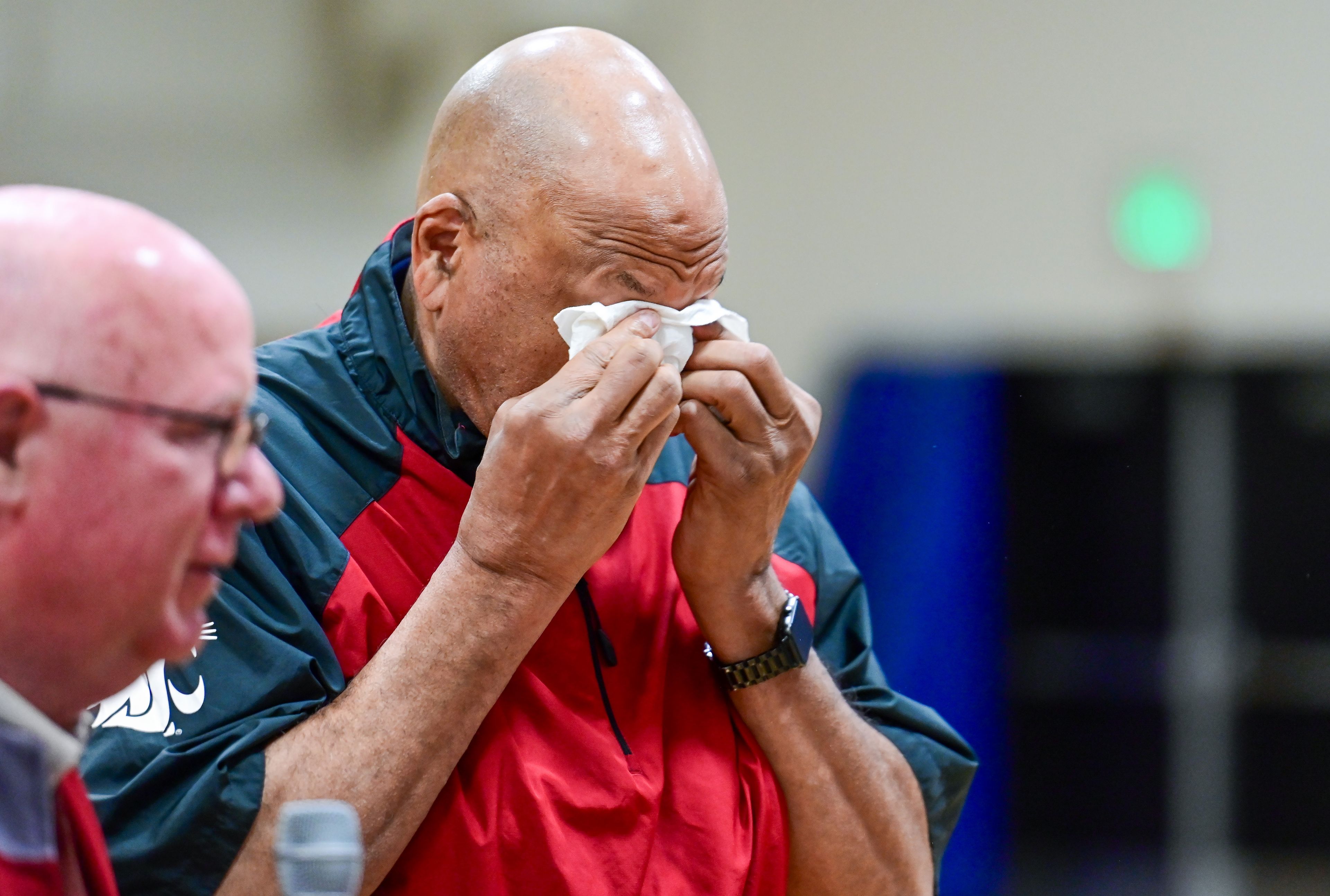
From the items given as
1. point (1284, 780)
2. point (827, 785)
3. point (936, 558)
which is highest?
point (827, 785)

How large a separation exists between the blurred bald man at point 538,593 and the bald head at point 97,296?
0.57m

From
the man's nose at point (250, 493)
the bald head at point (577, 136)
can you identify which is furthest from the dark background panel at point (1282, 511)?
the man's nose at point (250, 493)

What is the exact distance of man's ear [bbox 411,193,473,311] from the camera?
1.63 meters

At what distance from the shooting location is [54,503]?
83 cm

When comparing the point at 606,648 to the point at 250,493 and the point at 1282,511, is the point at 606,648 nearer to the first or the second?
the point at 250,493

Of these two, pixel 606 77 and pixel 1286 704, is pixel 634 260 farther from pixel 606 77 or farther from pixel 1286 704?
pixel 1286 704

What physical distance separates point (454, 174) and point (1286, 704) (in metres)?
4.12

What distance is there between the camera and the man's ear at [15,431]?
81 cm

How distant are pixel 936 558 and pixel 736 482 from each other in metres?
2.36

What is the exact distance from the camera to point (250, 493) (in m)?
0.92

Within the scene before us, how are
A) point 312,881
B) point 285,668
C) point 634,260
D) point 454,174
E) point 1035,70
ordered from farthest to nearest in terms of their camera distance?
point 1035,70 → point 454,174 → point 634,260 → point 285,668 → point 312,881

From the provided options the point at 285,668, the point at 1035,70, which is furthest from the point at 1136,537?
the point at 285,668

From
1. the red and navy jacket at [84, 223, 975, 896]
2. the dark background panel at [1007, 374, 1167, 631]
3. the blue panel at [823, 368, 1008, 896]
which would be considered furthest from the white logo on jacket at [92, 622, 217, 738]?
the dark background panel at [1007, 374, 1167, 631]

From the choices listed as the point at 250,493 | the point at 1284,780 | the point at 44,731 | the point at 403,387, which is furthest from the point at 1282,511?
the point at 44,731
